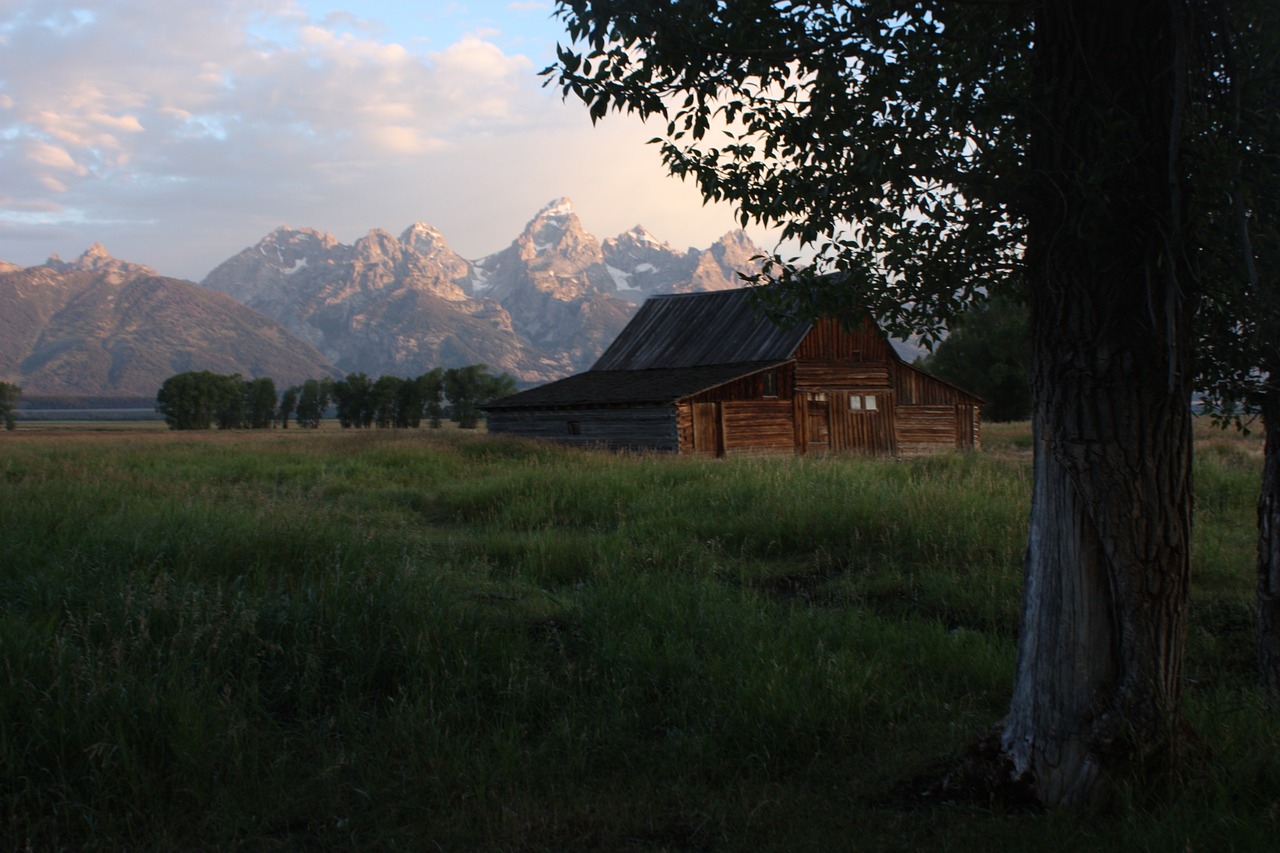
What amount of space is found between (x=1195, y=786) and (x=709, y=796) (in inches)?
85.5

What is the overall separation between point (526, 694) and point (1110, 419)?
3462 millimetres

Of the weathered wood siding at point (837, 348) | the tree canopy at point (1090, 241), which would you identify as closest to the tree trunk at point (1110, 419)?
the tree canopy at point (1090, 241)

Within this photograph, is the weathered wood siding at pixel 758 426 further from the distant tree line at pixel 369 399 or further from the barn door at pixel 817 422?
the distant tree line at pixel 369 399

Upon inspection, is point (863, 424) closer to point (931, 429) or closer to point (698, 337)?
point (931, 429)

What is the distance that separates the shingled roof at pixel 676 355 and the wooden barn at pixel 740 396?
0.05 meters

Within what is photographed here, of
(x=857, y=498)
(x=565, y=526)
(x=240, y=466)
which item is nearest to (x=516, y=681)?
(x=565, y=526)

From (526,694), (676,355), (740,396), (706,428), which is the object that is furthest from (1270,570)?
A: (676,355)

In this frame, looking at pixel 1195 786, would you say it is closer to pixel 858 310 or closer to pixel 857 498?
pixel 858 310

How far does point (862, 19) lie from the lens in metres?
4.68

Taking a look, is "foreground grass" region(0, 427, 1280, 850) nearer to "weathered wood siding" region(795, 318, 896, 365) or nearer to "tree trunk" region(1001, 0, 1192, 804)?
"tree trunk" region(1001, 0, 1192, 804)

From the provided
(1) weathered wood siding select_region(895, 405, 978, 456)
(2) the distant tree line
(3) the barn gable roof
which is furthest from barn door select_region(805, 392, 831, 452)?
(2) the distant tree line

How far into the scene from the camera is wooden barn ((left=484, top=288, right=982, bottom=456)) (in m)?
29.8

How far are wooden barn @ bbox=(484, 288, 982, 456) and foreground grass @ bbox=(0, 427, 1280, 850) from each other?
19.8 meters

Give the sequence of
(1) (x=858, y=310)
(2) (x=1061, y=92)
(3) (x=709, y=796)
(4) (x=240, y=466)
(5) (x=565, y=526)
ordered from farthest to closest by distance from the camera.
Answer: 1. (4) (x=240, y=466)
2. (5) (x=565, y=526)
3. (1) (x=858, y=310)
4. (3) (x=709, y=796)
5. (2) (x=1061, y=92)
